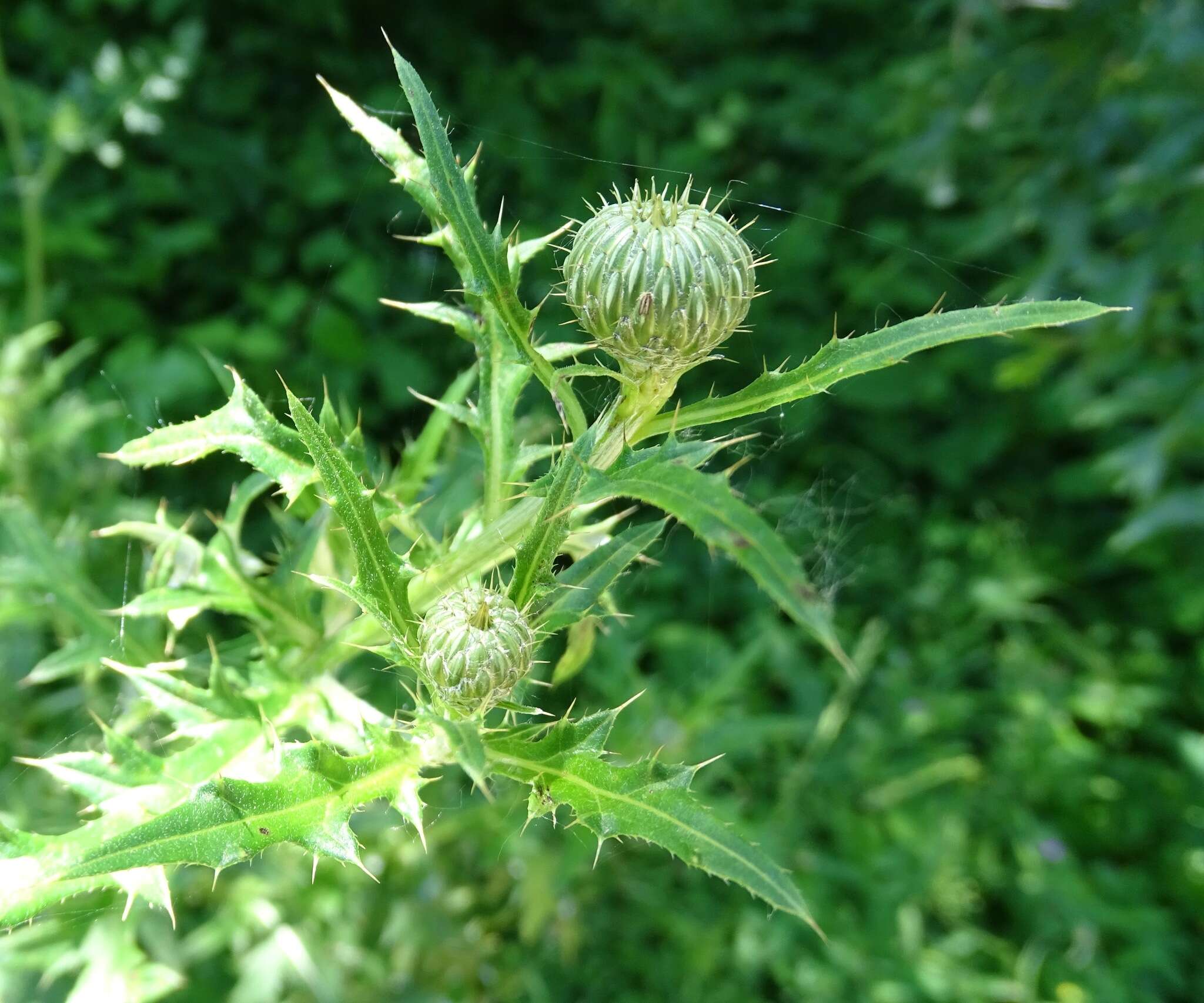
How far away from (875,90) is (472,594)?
12.3 ft

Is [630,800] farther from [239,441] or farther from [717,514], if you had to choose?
[239,441]

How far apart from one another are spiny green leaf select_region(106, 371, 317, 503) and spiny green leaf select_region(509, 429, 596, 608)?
297 mm

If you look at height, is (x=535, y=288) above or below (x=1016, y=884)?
above

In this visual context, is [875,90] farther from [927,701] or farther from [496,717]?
[496,717]

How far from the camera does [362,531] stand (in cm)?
109

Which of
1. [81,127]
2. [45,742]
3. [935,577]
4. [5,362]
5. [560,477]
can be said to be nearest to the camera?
[560,477]

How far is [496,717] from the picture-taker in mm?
1396

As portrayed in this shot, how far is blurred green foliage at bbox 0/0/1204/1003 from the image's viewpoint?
8.05 ft

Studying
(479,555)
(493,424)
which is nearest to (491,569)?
(479,555)

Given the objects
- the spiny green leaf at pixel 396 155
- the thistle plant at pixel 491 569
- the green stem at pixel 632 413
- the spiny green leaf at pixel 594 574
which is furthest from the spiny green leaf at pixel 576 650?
the spiny green leaf at pixel 396 155

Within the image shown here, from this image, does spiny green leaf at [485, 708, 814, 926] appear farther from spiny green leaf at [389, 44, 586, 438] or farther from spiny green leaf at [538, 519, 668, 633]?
spiny green leaf at [389, 44, 586, 438]

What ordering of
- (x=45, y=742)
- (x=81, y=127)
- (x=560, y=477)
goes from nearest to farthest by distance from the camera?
(x=560, y=477) < (x=45, y=742) < (x=81, y=127)

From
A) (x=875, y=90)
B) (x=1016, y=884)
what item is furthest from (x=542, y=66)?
(x=1016, y=884)

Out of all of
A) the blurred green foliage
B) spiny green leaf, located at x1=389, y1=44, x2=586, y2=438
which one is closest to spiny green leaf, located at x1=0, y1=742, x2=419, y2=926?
spiny green leaf, located at x1=389, y1=44, x2=586, y2=438
